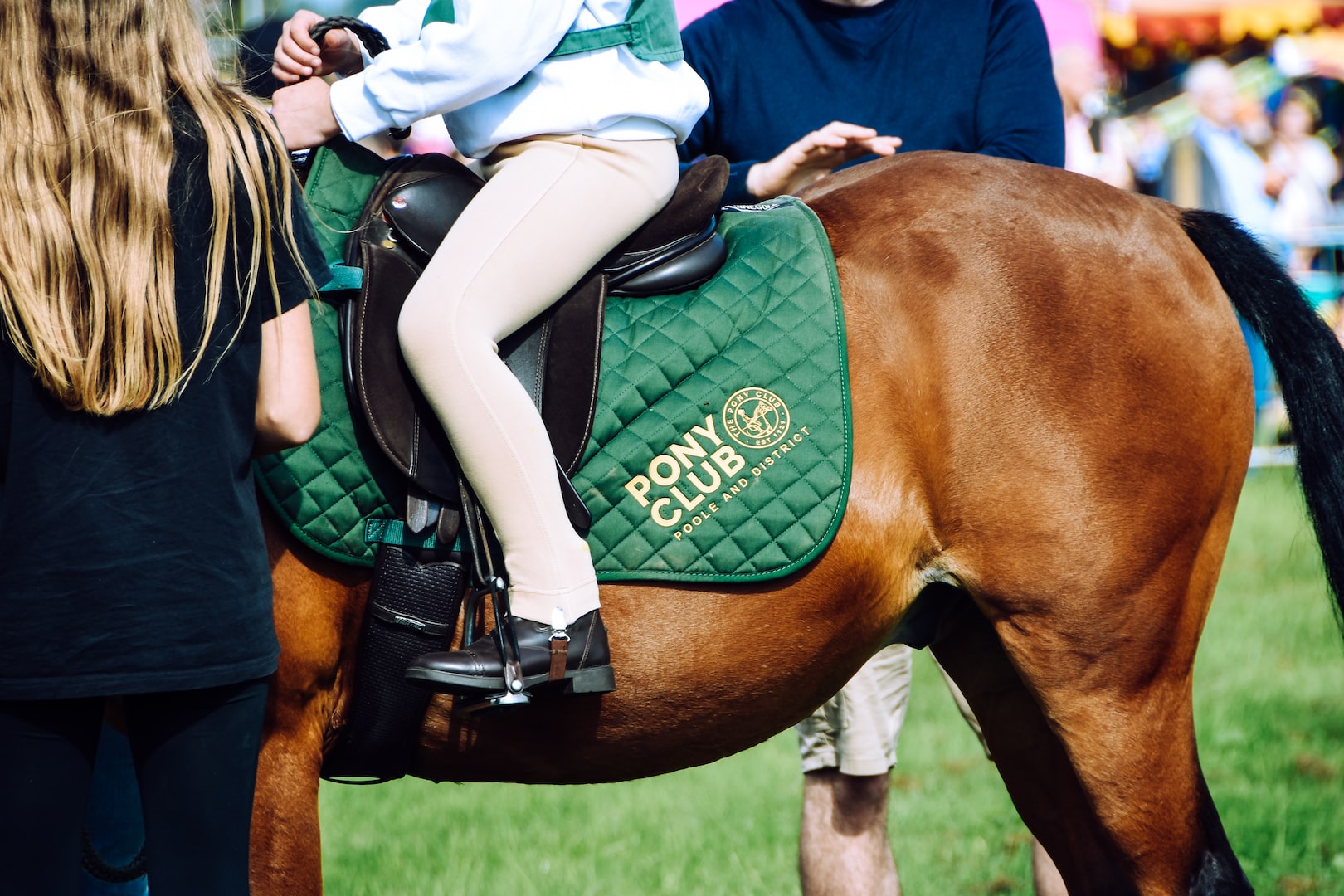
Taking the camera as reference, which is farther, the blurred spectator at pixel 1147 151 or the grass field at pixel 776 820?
the blurred spectator at pixel 1147 151

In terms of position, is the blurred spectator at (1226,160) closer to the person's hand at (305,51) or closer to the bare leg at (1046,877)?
the bare leg at (1046,877)

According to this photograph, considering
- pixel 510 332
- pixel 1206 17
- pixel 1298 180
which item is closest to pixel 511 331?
pixel 510 332

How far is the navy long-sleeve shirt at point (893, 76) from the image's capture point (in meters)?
2.81

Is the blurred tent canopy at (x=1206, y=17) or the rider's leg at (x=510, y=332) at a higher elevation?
the rider's leg at (x=510, y=332)

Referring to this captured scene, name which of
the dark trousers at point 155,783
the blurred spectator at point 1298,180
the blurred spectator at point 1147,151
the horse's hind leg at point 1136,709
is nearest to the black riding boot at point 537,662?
the dark trousers at point 155,783

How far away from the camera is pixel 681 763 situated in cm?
228

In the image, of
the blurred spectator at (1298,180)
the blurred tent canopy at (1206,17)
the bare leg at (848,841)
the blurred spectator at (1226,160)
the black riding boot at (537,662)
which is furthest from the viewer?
the blurred tent canopy at (1206,17)

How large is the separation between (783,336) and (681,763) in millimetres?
793

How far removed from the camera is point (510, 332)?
81.1 inches

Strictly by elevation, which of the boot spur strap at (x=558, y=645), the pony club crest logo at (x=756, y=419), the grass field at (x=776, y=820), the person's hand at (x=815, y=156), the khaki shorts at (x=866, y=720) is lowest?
the grass field at (x=776, y=820)

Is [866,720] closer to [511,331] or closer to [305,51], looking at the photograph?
[511,331]

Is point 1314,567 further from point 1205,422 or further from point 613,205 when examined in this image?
point 613,205

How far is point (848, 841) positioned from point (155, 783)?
1.79 m

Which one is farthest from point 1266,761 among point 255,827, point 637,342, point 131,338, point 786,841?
point 131,338
